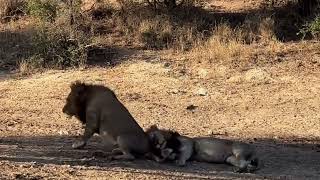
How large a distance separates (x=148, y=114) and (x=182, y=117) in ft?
2.12

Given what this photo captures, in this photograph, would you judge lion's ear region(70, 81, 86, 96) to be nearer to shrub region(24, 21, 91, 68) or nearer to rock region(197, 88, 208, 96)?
rock region(197, 88, 208, 96)

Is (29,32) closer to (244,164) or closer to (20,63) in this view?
(20,63)

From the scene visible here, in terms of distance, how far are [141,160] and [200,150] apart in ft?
3.33

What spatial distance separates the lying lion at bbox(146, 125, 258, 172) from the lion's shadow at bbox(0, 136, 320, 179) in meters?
0.12

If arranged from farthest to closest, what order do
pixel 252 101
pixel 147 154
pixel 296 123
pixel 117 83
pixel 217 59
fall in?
pixel 217 59
pixel 117 83
pixel 252 101
pixel 296 123
pixel 147 154

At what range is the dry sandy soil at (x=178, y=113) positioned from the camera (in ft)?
25.7

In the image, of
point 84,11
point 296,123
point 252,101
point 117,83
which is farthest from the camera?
point 84,11

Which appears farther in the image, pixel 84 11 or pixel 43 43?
pixel 84 11

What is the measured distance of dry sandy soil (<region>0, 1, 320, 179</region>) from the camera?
7844mm

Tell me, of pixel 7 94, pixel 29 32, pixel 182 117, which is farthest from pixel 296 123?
pixel 29 32

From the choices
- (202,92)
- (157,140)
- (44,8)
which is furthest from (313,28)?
(157,140)

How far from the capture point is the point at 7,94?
13172 millimetres

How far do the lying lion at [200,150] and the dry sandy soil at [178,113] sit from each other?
0.47 feet

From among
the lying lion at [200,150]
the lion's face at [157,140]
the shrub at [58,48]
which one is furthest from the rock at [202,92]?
the lion's face at [157,140]
